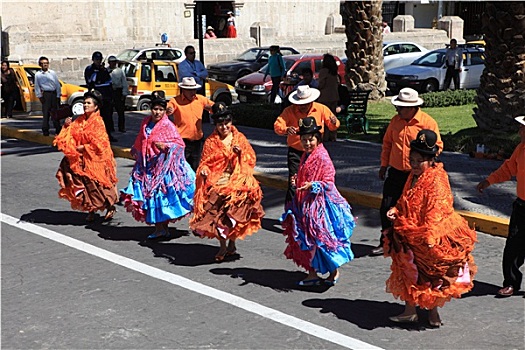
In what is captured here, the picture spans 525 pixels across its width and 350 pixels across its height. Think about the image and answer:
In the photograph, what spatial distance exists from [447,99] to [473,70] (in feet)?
15.9

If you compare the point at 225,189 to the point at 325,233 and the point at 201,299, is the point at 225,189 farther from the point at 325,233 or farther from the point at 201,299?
the point at 325,233

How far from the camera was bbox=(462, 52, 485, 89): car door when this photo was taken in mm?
27250

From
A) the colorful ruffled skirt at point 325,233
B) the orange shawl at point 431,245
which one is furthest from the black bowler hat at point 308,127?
the orange shawl at point 431,245

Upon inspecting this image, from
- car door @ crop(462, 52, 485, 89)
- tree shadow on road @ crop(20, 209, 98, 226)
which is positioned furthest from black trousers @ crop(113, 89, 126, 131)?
car door @ crop(462, 52, 485, 89)

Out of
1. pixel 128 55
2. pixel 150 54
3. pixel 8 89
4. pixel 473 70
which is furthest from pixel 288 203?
pixel 128 55

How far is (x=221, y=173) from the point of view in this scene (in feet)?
30.5

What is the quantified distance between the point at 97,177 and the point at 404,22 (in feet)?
123

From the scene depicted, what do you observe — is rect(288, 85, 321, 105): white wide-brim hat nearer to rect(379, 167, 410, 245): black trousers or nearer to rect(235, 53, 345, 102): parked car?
rect(379, 167, 410, 245): black trousers

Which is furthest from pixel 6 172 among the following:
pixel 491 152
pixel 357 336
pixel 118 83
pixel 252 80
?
pixel 252 80

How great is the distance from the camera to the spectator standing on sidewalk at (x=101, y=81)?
1734cm

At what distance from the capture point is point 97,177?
1088 cm

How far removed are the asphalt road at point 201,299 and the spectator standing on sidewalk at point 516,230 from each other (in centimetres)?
16

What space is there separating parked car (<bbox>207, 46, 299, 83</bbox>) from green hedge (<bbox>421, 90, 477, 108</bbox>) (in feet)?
32.0

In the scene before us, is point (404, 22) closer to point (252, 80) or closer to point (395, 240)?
point (252, 80)
